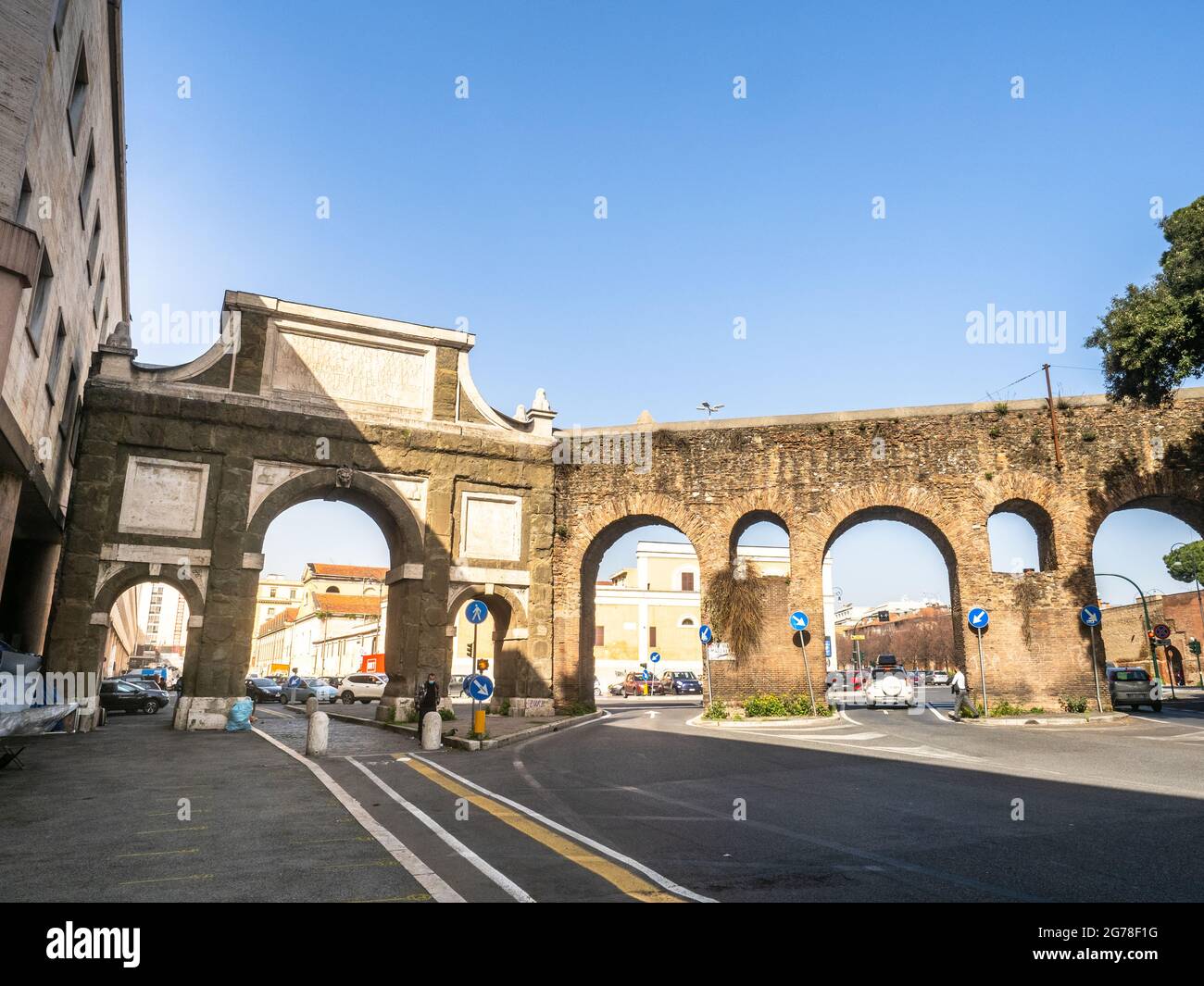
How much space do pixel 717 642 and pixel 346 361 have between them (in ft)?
43.1

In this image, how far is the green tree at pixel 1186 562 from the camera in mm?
47562

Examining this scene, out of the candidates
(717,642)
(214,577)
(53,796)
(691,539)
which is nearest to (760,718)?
(717,642)

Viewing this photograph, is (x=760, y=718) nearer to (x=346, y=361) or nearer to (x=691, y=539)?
(x=691, y=539)

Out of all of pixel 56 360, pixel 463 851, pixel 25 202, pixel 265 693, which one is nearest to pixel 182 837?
pixel 463 851

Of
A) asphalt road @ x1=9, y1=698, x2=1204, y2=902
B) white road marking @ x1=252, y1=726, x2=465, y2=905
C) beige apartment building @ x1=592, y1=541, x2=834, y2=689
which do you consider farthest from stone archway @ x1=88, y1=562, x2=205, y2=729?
beige apartment building @ x1=592, y1=541, x2=834, y2=689

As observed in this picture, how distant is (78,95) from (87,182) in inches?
110

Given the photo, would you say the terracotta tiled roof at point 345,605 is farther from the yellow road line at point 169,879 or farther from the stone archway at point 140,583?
the yellow road line at point 169,879

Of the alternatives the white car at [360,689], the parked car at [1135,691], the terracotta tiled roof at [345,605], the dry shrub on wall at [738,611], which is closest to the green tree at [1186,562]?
the parked car at [1135,691]

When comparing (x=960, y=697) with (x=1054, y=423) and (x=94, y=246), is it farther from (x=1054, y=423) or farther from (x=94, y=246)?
(x=94, y=246)

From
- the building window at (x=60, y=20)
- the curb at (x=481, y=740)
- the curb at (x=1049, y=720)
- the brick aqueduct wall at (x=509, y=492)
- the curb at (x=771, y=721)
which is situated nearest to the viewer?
the building window at (x=60, y=20)

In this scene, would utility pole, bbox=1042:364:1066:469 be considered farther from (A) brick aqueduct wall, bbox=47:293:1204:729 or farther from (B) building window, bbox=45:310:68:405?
(B) building window, bbox=45:310:68:405

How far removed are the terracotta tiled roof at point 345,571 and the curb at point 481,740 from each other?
5840 centimetres

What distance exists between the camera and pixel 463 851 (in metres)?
5.89

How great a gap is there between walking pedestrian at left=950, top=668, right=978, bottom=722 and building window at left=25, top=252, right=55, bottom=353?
2148 cm
